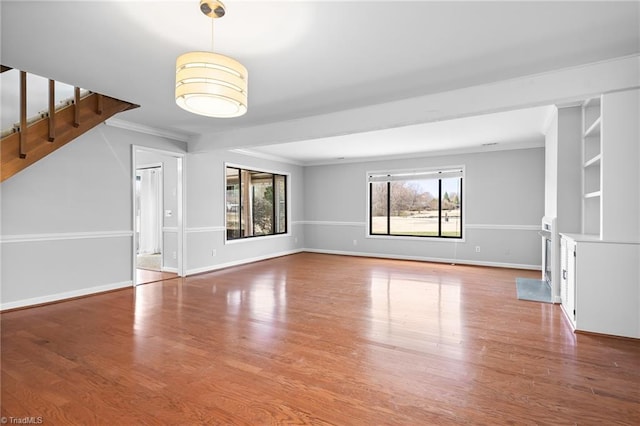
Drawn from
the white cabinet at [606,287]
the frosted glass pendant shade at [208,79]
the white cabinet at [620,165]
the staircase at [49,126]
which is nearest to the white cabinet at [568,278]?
the white cabinet at [606,287]

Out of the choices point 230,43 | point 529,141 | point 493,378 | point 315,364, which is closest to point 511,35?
point 230,43

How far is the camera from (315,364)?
2.58 m

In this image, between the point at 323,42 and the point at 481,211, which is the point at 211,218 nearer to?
the point at 323,42

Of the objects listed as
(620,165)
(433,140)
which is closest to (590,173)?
(620,165)

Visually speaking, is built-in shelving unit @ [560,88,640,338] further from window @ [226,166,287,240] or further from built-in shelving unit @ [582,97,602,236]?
window @ [226,166,287,240]

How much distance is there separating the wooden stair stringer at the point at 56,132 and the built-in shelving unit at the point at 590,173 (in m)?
5.70

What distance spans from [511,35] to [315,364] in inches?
118

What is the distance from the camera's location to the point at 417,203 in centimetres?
800

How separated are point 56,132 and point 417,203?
6.90m

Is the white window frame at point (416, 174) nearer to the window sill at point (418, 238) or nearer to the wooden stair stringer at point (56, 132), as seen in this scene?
the window sill at point (418, 238)

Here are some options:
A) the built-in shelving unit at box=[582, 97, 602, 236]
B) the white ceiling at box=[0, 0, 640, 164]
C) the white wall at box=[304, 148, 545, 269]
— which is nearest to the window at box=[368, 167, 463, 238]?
the white wall at box=[304, 148, 545, 269]

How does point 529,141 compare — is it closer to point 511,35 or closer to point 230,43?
point 511,35

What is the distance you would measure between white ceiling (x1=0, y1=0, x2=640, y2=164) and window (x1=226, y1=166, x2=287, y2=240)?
338 cm

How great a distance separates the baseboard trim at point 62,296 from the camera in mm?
3967
